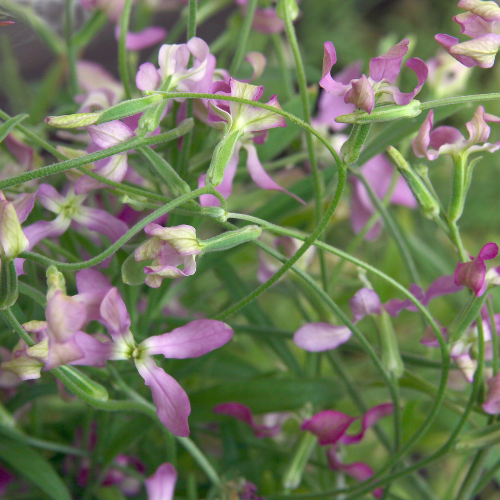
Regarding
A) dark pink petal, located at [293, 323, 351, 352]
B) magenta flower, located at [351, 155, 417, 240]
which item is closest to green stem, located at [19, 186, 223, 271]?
dark pink petal, located at [293, 323, 351, 352]

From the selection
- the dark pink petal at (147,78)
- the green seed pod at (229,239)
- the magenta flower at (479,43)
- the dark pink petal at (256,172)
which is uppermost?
the magenta flower at (479,43)

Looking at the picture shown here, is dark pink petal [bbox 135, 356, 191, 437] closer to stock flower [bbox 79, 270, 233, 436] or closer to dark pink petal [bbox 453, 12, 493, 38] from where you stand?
stock flower [bbox 79, 270, 233, 436]

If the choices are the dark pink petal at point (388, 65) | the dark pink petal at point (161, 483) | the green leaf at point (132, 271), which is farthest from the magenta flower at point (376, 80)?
the dark pink petal at point (161, 483)

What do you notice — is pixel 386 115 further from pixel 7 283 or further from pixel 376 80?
pixel 7 283

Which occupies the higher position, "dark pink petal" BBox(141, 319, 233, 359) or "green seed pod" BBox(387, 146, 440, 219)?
"green seed pod" BBox(387, 146, 440, 219)

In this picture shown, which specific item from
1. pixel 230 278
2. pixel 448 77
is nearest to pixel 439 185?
pixel 448 77

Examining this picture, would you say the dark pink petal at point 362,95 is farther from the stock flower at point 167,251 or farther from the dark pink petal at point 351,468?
the dark pink petal at point 351,468

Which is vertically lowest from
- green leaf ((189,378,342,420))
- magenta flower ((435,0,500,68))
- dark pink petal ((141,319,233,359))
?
green leaf ((189,378,342,420))

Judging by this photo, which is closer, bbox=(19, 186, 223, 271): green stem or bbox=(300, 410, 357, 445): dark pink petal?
bbox=(19, 186, 223, 271): green stem
